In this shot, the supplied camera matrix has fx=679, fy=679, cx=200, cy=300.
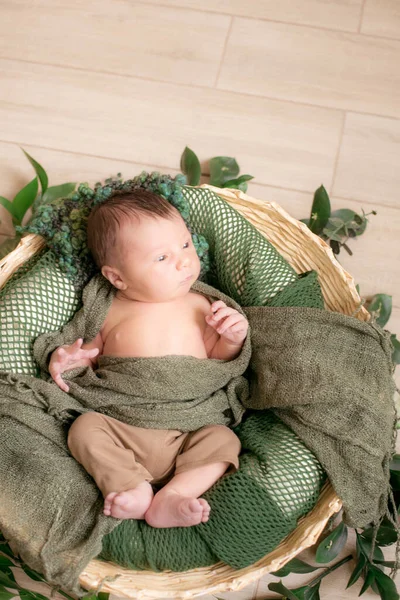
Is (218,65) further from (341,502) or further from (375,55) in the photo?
(341,502)

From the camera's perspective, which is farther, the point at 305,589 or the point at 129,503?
the point at 305,589

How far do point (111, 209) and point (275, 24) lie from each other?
3.13 ft

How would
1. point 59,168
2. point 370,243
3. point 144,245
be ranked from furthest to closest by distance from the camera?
point 59,168, point 370,243, point 144,245

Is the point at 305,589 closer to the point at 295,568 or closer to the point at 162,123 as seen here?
the point at 295,568

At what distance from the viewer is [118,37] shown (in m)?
1.87

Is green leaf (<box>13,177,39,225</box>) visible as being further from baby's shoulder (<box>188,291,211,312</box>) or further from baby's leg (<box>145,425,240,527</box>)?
baby's leg (<box>145,425,240,527</box>)

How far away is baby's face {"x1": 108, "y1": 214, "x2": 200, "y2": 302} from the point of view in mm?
1183

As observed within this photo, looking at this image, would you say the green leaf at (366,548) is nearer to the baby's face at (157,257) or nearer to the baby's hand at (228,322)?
the baby's hand at (228,322)

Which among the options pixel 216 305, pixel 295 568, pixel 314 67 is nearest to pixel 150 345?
pixel 216 305

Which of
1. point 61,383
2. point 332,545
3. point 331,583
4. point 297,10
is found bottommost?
point 331,583

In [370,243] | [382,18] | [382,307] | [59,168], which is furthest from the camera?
[382,18]

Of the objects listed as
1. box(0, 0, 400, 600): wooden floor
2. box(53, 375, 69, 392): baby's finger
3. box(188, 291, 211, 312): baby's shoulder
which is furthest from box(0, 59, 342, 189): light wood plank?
box(53, 375, 69, 392): baby's finger

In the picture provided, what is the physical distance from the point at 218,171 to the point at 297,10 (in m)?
0.58

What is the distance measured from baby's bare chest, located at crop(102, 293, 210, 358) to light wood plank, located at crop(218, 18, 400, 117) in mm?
780
